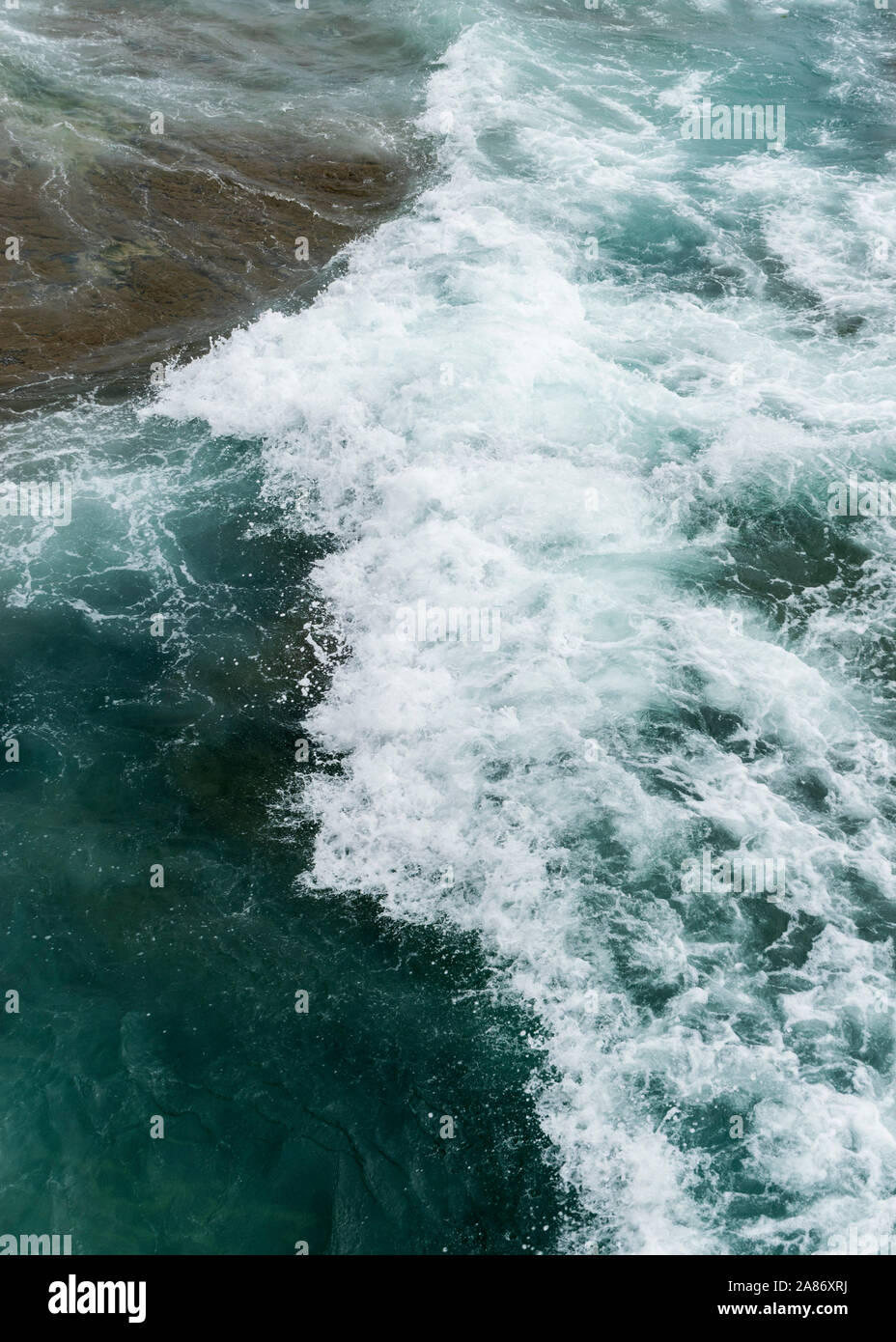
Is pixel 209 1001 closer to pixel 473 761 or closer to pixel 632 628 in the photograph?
pixel 473 761

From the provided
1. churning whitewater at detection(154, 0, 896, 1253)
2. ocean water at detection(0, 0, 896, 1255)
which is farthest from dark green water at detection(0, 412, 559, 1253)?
churning whitewater at detection(154, 0, 896, 1253)

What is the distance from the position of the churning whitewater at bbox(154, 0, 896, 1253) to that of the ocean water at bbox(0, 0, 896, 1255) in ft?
0.25

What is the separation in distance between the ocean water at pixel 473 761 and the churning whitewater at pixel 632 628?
0.08 m

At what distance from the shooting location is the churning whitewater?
13.3m

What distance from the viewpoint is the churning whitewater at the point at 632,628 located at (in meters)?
13.3

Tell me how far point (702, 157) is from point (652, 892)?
29.8 m

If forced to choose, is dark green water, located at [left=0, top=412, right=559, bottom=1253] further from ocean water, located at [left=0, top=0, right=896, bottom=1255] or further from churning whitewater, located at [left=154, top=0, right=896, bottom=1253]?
churning whitewater, located at [left=154, top=0, right=896, bottom=1253]

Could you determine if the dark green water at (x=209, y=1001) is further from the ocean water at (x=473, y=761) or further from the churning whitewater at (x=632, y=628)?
the churning whitewater at (x=632, y=628)

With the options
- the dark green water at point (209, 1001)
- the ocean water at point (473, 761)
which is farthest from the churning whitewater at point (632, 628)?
the dark green water at point (209, 1001)

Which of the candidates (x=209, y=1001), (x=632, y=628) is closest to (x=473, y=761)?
(x=632, y=628)

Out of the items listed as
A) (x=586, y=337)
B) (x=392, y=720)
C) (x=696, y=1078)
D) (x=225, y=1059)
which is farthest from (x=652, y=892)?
(x=586, y=337)

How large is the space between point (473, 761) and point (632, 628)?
15.3 feet

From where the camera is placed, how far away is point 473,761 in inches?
671

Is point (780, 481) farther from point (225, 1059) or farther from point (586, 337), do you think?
point (225, 1059)
